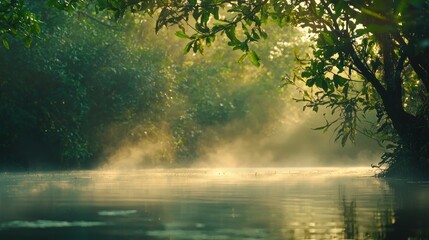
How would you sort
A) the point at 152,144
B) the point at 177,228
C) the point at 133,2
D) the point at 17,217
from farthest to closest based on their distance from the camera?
the point at 152,144
the point at 133,2
the point at 17,217
the point at 177,228

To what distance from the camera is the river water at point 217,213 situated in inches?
A: 431

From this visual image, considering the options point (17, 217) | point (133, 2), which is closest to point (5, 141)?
point (133, 2)

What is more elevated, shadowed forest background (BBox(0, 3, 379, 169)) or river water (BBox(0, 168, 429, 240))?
shadowed forest background (BBox(0, 3, 379, 169))

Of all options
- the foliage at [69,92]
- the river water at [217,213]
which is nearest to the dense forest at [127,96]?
the foliage at [69,92]

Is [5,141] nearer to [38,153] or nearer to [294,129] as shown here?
[38,153]

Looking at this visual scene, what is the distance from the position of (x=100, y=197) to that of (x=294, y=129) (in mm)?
46435

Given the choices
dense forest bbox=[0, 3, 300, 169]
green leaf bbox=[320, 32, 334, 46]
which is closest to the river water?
green leaf bbox=[320, 32, 334, 46]

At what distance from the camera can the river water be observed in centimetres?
1094

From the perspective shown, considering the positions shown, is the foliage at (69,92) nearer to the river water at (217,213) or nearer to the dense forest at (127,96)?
the dense forest at (127,96)

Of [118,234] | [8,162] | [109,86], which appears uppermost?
[109,86]

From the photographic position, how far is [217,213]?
14.0 m

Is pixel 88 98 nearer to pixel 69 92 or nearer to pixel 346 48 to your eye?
pixel 69 92

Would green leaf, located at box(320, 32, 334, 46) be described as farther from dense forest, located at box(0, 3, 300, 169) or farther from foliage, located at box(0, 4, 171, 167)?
foliage, located at box(0, 4, 171, 167)

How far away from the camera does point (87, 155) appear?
41875mm
